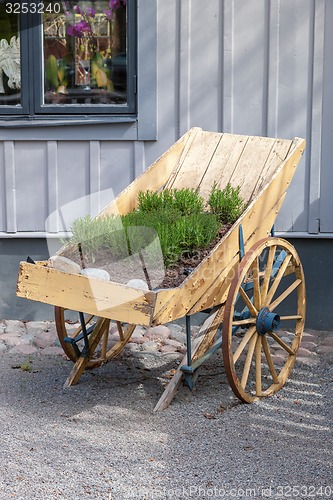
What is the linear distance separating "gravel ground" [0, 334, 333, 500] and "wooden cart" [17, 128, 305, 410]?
16cm

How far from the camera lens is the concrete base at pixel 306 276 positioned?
22.4 feet

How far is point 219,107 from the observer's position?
671cm

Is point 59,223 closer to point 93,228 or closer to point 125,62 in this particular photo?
point 125,62

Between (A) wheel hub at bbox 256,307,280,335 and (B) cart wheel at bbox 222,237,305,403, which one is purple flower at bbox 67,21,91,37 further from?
(A) wheel hub at bbox 256,307,280,335

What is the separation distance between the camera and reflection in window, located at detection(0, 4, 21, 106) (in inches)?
269

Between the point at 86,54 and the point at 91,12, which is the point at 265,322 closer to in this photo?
the point at 86,54

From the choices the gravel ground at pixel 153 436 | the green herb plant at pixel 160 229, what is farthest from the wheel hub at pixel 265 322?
the green herb plant at pixel 160 229

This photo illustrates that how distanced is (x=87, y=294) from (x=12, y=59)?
2.94 meters

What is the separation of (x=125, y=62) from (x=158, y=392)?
8.83 feet

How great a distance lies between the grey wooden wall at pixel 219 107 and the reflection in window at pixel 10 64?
29 centimetres

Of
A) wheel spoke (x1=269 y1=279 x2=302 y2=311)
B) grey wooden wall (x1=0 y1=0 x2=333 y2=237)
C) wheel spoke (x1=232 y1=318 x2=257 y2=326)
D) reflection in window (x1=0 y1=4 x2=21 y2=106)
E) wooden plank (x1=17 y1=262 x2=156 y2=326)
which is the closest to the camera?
wooden plank (x1=17 y1=262 x2=156 y2=326)

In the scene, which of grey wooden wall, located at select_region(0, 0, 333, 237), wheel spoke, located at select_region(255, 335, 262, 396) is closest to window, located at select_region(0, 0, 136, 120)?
grey wooden wall, located at select_region(0, 0, 333, 237)

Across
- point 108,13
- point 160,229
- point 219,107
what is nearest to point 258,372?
point 160,229

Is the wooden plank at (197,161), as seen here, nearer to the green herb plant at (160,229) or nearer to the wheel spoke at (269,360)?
the green herb plant at (160,229)
